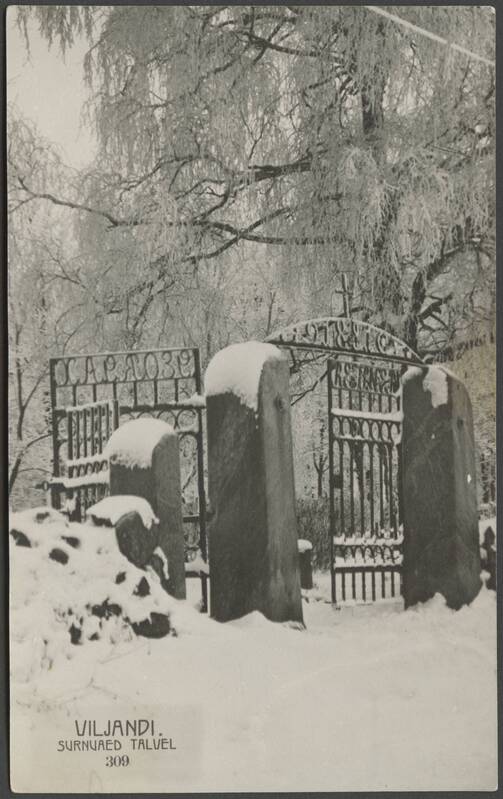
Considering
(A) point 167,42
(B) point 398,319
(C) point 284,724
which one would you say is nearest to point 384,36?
(A) point 167,42

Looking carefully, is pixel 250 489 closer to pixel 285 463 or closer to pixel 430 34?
pixel 285 463

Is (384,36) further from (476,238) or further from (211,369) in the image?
(211,369)

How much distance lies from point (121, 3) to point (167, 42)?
8.9 inches

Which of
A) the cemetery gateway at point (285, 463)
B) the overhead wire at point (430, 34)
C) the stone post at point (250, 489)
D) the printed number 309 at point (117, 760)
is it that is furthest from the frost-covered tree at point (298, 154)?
the printed number 309 at point (117, 760)

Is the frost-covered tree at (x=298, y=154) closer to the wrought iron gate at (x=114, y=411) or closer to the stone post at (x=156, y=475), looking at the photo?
the wrought iron gate at (x=114, y=411)

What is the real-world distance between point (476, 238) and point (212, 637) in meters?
1.77

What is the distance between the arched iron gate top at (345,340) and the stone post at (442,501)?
0.10 meters

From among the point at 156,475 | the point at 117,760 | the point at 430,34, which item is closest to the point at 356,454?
the point at 156,475

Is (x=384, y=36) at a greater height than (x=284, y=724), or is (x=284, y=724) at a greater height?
(x=384, y=36)

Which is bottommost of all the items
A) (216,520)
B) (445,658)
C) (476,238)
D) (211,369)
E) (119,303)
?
(445,658)

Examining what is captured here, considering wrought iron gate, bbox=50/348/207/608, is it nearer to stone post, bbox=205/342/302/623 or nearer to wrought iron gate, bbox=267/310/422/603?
stone post, bbox=205/342/302/623

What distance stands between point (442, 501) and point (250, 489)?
73cm

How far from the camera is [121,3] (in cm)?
332

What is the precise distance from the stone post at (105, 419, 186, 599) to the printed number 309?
621 mm
